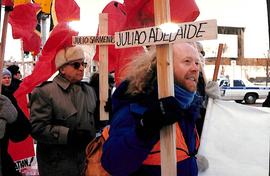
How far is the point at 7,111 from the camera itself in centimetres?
267

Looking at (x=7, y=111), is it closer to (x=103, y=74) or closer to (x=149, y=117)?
(x=103, y=74)

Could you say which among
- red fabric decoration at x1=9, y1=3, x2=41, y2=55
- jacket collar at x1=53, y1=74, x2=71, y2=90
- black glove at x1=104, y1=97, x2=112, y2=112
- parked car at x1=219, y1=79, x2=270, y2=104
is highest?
red fabric decoration at x1=9, y1=3, x2=41, y2=55

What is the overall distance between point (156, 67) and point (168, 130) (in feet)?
0.93

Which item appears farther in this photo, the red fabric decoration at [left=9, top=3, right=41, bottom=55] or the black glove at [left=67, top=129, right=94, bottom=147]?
the red fabric decoration at [left=9, top=3, right=41, bottom=55]

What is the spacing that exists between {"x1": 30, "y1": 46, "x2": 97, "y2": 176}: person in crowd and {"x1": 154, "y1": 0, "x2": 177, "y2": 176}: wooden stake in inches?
54.0

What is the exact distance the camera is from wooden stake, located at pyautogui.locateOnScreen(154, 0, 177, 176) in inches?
64.1

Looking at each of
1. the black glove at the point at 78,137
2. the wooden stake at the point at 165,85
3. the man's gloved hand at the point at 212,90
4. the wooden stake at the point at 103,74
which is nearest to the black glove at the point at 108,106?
the wooden stake at the point at 103,74

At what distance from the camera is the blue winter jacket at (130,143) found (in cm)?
163

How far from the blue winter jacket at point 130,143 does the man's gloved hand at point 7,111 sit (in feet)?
3.56

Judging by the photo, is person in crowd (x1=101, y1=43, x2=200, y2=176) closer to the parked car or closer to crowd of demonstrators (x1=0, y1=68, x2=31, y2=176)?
→ crowd of demonstrators (x1=0, y1=68, x2=31, y2=176)

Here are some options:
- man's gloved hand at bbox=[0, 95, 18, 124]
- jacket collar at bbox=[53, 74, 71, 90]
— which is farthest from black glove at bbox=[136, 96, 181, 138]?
jacket collar at bbox=[53, 74, 71, 90]

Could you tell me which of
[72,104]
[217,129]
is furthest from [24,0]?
[217,129]

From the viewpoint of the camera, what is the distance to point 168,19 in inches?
64.2

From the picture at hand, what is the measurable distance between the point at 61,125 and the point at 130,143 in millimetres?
1438
